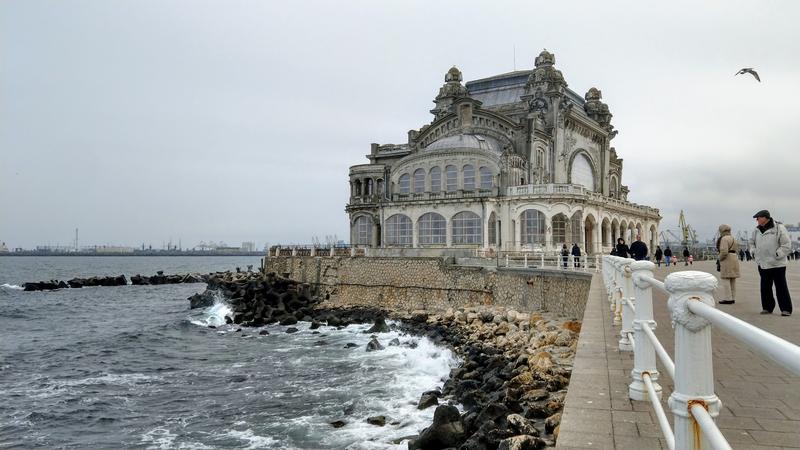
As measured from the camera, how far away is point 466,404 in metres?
13.2

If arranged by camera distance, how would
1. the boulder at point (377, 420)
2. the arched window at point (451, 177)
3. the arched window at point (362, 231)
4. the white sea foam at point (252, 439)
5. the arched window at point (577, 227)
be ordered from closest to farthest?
the white sea foam at point (252, 439) → the boulder at point (377, 420) → the arched window at point (577, 227) → the arched window at point (451, 177) → the arched window at point (362, 231)

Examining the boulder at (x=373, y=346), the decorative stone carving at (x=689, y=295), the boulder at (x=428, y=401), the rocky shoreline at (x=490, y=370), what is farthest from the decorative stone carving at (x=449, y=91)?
the decorative stone carving at (x=689, y=295)

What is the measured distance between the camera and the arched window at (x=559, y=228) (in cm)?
3466

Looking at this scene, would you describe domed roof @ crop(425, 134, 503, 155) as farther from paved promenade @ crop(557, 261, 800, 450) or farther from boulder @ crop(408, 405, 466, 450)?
paved promenade @ crop(557, 261, 800, 450)

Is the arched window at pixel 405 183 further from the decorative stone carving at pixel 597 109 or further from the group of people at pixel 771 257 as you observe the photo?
the group of people at pixel 771 257

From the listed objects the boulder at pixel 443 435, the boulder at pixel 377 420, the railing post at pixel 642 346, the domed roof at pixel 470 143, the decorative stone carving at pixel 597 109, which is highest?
the decorative stone carving at pixel 597 109

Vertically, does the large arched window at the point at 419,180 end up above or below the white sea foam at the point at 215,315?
above

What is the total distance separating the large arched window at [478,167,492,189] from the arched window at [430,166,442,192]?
3174mm

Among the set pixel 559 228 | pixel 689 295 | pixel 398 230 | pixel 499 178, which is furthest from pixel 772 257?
pixel 398 230

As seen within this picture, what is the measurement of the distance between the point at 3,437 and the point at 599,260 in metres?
20.4

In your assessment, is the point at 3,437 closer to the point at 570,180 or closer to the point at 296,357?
the point at 296,357

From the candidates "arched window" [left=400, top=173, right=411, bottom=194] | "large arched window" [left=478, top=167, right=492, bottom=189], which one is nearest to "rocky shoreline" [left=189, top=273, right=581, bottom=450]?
"large arched window" [left=478, top=167, right=492, bottom=189]

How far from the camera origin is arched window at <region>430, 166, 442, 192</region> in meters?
39.5

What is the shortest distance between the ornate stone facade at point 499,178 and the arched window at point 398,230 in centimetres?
7
